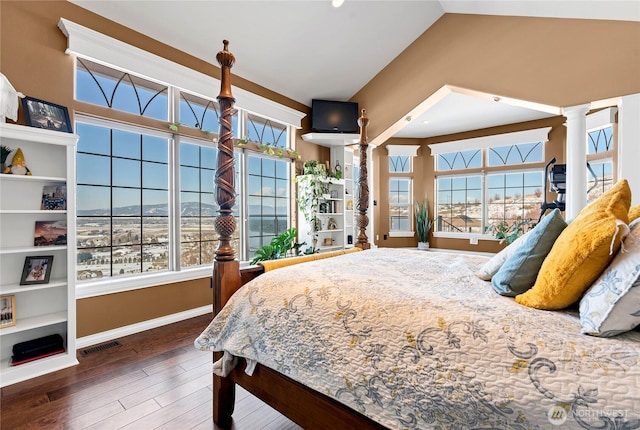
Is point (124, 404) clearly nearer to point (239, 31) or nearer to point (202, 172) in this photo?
point (202, 172)

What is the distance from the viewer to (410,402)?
864mm

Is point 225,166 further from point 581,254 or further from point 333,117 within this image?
point 333,117

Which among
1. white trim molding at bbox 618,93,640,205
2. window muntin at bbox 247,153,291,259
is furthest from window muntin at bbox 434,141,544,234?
window muntin at bbox 247,153,291,259

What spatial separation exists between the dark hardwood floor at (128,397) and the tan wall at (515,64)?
3.90 m

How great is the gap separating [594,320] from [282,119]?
4026mm

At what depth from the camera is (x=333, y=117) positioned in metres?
4.60

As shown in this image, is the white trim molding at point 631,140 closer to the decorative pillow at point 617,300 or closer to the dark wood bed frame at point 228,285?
the decorative pillow at point 617,300

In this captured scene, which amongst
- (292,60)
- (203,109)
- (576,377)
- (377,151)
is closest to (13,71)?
(203,109)

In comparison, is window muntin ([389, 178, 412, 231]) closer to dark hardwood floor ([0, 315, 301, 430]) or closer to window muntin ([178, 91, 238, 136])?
window muntin ([178, 91, 238, 136])

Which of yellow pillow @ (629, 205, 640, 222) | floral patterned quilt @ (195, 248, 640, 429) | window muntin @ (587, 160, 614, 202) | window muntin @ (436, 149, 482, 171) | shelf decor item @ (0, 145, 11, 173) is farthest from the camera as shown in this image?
window muntin @ (436, 149, 482, 171)

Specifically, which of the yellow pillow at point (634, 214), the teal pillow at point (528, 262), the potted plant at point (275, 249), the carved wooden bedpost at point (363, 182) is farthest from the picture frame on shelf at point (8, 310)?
the yellow pillow at point (634, 214)

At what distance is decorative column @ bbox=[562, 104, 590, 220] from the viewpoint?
3.01 metres

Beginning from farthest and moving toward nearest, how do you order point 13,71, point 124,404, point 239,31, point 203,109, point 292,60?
point 292,60 < point 203,109 < point 239,31 < point 13,71 < point 124,404

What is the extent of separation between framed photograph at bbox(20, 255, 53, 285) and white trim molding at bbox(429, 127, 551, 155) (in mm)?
6295
